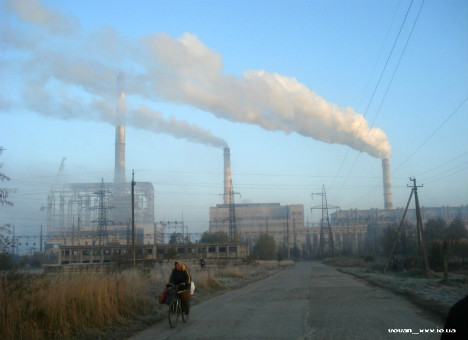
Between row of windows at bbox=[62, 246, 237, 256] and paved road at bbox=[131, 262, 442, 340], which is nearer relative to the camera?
paved road at bbox=[131, 262, 442, 340]

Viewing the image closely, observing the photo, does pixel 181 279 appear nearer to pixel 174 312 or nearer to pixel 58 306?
pixel 174 312

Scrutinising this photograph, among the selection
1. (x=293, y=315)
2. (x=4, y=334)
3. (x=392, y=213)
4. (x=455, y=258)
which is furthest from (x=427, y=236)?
(x=4, y=334)

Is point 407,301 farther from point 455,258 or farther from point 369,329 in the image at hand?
point 455,258

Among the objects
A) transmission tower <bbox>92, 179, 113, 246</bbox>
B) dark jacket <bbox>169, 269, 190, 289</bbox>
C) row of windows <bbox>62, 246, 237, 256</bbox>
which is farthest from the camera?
row of windows <bbox>62, 246, 237, 256</bbox>

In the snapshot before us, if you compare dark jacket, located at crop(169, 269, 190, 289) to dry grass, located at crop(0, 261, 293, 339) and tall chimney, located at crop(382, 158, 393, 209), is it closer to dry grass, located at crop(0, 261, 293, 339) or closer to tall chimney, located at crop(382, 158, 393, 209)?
dry grass, located at crop(0, 261, 293, 339)

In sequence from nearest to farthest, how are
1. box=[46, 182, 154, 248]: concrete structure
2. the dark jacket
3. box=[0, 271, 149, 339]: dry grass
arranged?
box=[0, 271, 149, 339]: dry grass < the dark jacket < box=[46, 182, 154, 248]: concrete structure

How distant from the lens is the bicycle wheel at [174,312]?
10.6 m

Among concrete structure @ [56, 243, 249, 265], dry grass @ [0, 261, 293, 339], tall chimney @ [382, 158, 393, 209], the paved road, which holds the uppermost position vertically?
tall chimney @ [382, 158, 393, 209]

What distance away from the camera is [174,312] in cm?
1086

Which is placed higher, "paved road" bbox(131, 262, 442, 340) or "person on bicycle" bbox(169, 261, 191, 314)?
"person on bicycle" bbox(169, 261, 191, 314)

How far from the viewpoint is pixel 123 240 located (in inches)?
4104

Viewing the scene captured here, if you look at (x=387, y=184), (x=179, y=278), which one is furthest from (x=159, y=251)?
(x=179, y=278)

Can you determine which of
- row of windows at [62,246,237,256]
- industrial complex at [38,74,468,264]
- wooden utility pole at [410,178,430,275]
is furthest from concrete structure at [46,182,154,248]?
wooden utility pole at [410,178,430,275]

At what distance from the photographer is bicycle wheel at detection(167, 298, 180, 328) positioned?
1055cm
